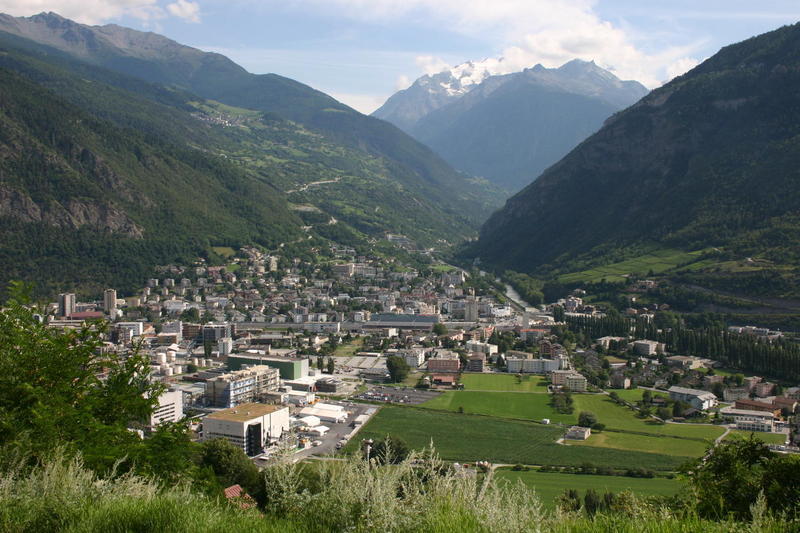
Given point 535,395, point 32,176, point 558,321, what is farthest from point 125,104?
point 535,395

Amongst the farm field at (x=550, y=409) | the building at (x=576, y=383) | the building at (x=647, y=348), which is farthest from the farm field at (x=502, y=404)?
the building at (x=647, y=348)

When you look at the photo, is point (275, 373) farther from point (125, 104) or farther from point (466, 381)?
point (125, 104)

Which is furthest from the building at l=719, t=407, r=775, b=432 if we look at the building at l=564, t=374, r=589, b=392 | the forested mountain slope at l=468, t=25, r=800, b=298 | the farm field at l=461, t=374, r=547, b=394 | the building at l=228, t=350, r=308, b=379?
the forested mountain slope at l=468, t=25, r=800, b=298

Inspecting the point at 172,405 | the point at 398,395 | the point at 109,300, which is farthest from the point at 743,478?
the point at 109,300

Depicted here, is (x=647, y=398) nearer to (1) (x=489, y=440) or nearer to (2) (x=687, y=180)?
(1) (x=489, y=440)

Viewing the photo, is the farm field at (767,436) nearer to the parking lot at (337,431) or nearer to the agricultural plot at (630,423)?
the agricultural plot at (630,423)

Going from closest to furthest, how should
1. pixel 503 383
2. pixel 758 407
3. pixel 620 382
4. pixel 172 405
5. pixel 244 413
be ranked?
1. pixel 244 413
2. pixel 172 405
3. pixel 758 407
4. pixel 620 382
5. pixel 503 383

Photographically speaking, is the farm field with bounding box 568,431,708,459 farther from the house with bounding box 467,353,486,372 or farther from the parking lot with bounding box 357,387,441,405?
the house with bounding box 467,353,486,372
